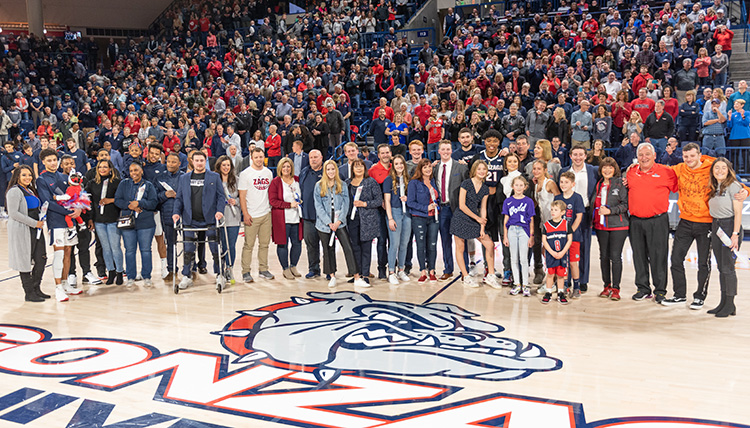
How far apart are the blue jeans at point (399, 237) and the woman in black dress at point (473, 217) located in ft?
2.14

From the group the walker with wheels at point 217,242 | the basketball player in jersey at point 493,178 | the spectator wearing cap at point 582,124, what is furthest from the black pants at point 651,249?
the spectator wearing cap at point 582,124

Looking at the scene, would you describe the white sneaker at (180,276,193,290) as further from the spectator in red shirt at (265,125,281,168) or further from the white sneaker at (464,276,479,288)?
the spectator in red shirt at (265,125,281,168)

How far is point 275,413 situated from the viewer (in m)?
5.02

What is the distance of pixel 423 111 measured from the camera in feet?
49.4

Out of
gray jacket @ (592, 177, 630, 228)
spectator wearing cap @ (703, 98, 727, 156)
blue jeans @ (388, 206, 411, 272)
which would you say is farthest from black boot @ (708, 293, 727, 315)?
spectator wearing cap @ (703, 98, 727, 156)

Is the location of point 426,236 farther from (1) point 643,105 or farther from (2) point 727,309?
(1) point 643,105

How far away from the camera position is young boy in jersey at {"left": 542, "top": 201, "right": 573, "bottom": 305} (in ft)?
25.1

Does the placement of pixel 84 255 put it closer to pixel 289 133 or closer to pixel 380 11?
pixel 289 133

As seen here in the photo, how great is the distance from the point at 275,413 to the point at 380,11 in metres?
18.9

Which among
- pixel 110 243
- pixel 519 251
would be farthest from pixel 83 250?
pixel 519 251

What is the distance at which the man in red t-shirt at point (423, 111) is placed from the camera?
1501 cm

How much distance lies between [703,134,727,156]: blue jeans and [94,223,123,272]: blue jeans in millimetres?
10601

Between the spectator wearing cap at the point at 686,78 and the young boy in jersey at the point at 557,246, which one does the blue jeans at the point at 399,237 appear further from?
the spectator wearing cap at the point at 686,78

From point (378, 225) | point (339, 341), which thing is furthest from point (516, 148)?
point (339, 341)
